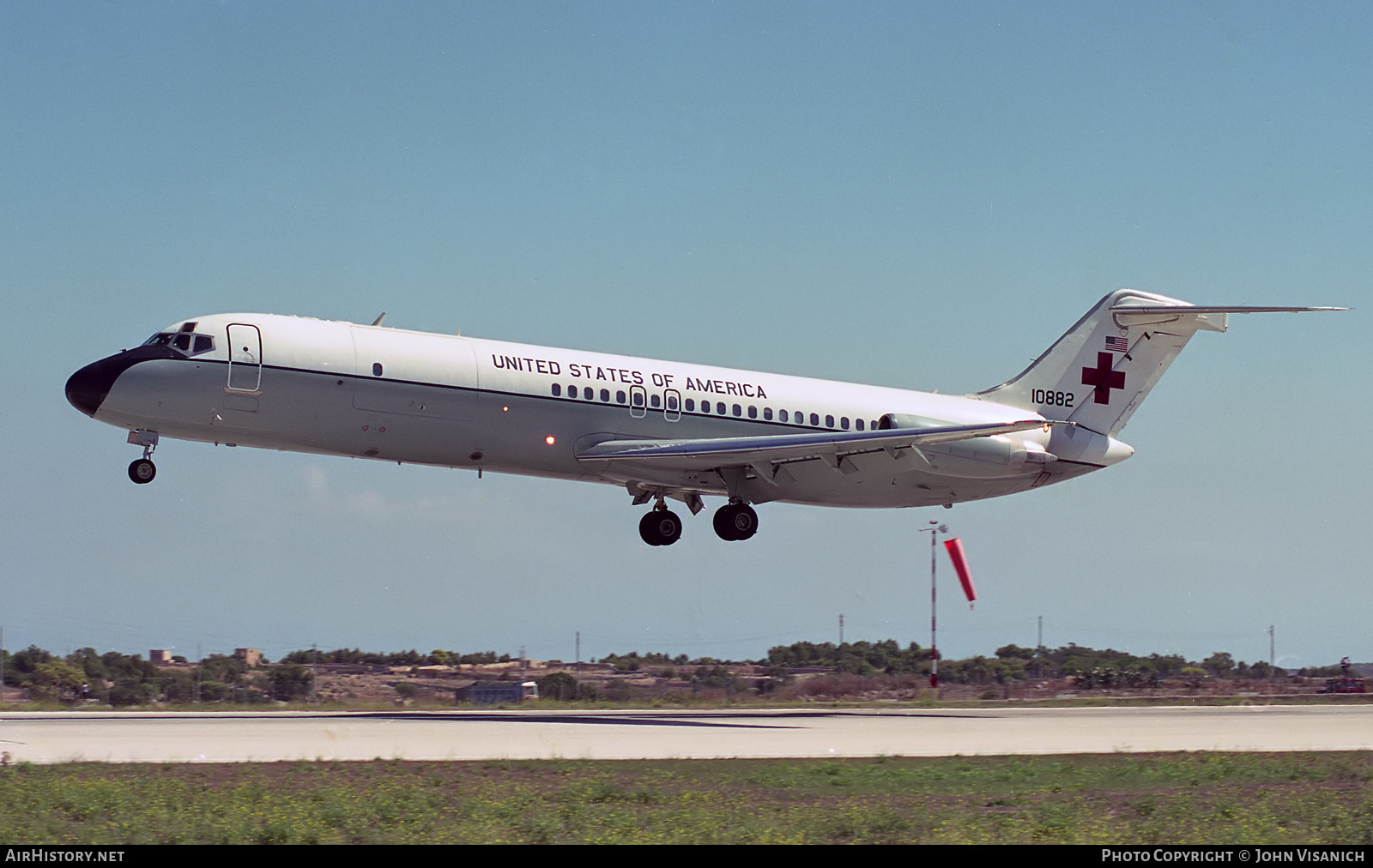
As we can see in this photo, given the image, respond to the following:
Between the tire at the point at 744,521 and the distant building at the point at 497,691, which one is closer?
the tire at the point at 744,521

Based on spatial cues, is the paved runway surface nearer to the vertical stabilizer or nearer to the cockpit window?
the cockpit window

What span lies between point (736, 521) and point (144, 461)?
13.9m

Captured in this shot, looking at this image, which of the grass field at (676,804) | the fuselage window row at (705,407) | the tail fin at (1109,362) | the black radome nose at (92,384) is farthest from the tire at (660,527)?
the grass field at (676,804)

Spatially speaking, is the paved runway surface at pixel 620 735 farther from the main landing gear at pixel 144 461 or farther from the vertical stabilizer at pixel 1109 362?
the vertical stabilizer at pixel 1109 362

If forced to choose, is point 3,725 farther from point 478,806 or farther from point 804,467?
point 804,467

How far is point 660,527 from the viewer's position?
36.2m

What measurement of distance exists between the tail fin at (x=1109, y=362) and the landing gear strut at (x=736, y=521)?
28.6 ft

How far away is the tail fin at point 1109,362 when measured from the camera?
132ft

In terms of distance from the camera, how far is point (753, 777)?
18.4 m

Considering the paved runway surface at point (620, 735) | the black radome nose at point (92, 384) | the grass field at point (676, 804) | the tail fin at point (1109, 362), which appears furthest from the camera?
the tail fin at point (1109, 362)
